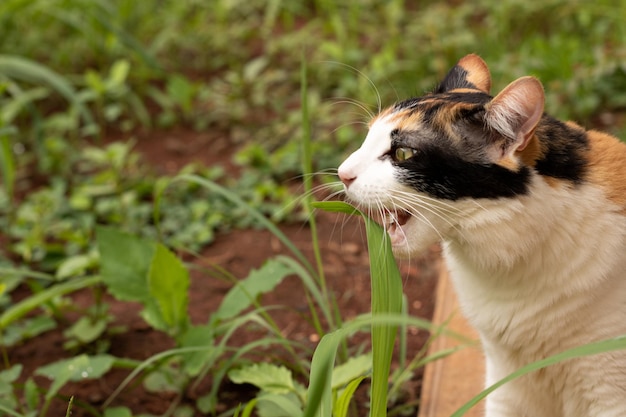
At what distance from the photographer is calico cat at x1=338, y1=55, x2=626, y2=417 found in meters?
1.47

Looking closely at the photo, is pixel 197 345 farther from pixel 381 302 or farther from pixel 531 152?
pixel 531 152

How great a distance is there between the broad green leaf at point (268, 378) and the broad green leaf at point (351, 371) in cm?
11

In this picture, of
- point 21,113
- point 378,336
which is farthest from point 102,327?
point 21,113

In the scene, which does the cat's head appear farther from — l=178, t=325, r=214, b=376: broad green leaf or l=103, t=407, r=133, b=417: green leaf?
l=103, t=407, r=133, b=417: green leaf

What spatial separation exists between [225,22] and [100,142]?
1327mm

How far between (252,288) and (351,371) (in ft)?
1.26

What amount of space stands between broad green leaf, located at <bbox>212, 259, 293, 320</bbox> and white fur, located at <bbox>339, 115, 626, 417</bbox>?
58 cm

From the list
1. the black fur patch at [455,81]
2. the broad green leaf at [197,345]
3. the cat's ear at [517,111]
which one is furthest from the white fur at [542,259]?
the broad green leaf at [197,345]

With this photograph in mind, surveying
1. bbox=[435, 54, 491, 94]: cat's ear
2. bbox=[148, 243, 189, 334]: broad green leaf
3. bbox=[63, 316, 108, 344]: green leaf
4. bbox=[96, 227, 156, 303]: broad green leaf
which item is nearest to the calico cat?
bbox=[435, 54, 491, 94]: cat's ear

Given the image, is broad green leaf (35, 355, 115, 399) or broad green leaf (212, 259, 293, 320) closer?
broad green leaf (35, 355, 115, 399)

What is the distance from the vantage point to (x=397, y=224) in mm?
1556

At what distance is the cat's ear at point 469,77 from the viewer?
5.79 feet

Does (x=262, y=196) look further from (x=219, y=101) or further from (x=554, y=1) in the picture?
(x=554, y=1)

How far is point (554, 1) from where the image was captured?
160 inches
